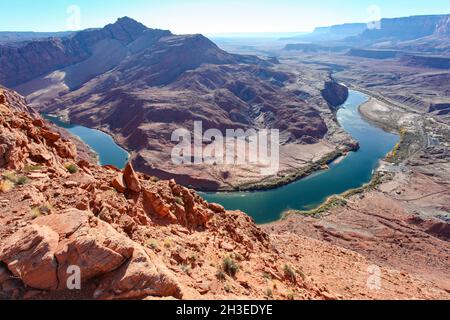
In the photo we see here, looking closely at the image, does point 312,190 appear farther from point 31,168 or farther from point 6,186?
point 6,186

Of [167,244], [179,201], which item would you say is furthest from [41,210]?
[179,201]

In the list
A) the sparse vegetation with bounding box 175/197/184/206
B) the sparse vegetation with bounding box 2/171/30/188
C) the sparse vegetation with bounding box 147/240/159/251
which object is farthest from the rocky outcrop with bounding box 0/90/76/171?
the sparse vegetation with bounding box 147/240/159/251

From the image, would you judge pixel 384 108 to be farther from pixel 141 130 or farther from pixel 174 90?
pixel 141 130

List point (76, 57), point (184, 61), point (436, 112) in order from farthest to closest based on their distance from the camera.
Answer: point (76, 57) < point (184, 61) < point (436, 112)

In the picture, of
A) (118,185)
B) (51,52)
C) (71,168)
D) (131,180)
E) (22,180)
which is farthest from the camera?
(51,52)

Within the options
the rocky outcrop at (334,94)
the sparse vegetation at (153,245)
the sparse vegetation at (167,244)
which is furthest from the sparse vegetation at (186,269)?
the rocky outcrop at (334,94)

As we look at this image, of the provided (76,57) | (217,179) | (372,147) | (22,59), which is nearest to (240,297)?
(217,179)

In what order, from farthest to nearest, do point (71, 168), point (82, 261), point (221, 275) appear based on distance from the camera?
1. point (71, 168)
2. point (221, 275)
3. point (82, 261)
